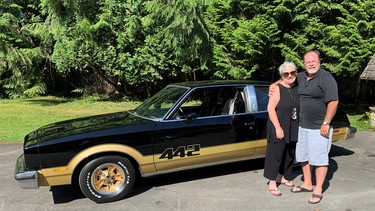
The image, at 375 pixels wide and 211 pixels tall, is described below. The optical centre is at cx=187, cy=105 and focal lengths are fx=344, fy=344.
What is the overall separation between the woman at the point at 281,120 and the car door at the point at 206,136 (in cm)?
62

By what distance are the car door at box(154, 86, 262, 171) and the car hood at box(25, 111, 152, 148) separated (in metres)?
0.45

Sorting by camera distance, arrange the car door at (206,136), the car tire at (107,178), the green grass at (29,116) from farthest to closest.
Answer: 1. the green grass at (29,116)
2. the car door at (206,136)
3. the car tire at (107,178)

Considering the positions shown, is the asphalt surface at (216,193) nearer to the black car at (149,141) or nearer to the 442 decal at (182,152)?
the black car at (149,141)

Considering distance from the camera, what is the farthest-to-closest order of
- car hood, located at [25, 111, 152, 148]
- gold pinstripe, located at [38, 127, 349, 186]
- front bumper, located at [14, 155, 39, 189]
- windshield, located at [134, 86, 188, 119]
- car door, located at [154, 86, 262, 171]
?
1. windshield, located at [134, 86, 188, 119]
2. car door, located at [154, 86, 262, 171]
3. car hood, located at [25, 111, 152, 148]
4. gold pinstripe, located at [38, 127, 349, 186]
5. front bumper, located at [14, 155, 39, 189]

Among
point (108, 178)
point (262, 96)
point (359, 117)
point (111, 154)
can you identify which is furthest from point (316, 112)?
point (359, 117)

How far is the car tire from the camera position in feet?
14.3

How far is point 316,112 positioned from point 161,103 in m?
2.28

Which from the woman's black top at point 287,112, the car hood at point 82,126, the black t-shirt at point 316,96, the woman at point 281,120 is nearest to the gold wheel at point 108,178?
the car hood at point 82,126

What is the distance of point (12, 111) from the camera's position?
13359 millimetres

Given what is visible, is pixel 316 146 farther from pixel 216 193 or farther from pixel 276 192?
pixel 216 193

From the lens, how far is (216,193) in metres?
4.71

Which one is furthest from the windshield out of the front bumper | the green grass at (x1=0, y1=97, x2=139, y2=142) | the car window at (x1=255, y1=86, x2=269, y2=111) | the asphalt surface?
the green grass at (x1=0, y1=97, x2=139, y2=142)

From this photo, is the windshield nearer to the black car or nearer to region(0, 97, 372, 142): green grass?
the black car

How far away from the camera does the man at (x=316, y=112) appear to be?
411 cm
